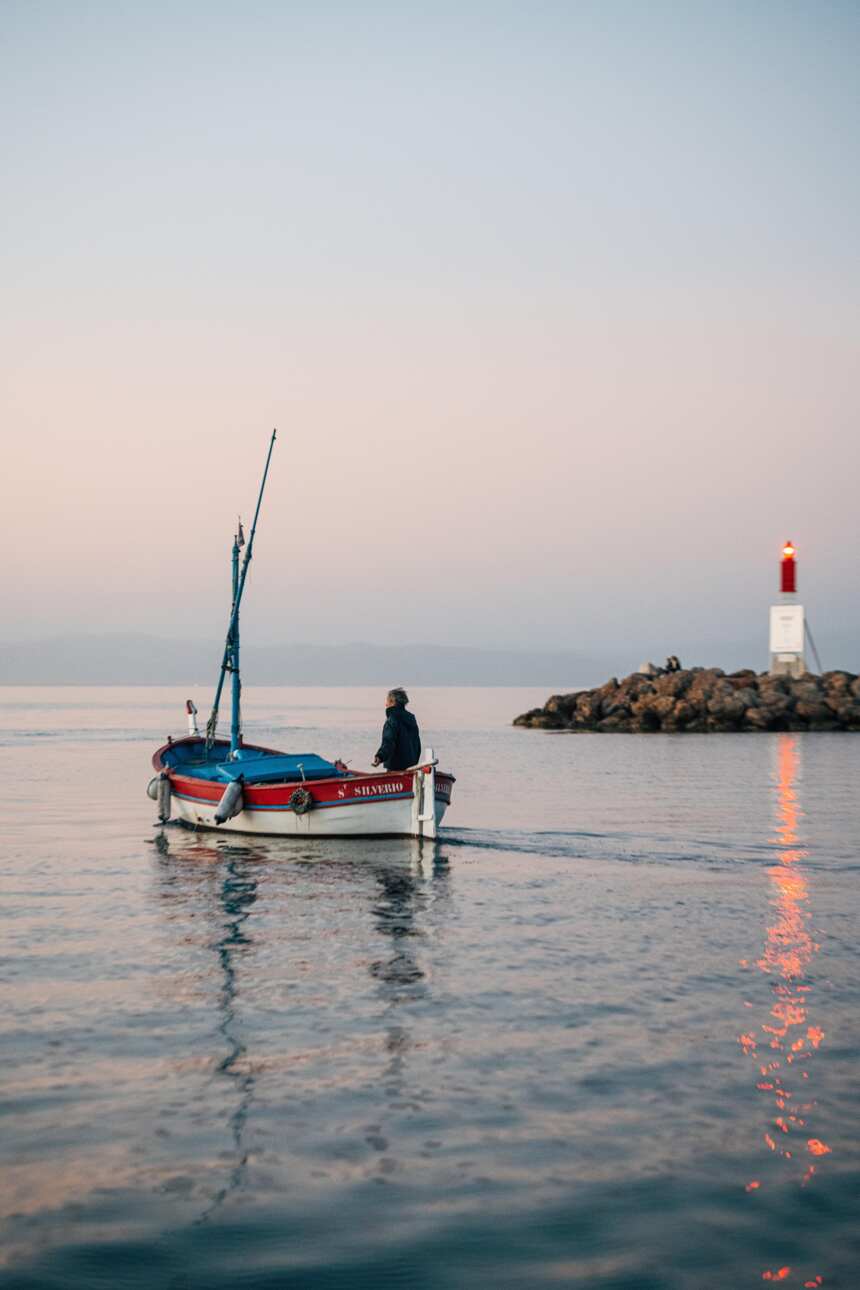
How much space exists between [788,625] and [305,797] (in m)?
66.4

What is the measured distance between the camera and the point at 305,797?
853 inches

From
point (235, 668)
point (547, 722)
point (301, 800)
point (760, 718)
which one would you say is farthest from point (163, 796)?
point (547, 722)

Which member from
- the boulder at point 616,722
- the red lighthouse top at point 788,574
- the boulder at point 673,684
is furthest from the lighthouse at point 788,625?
the boulder at point 616,722

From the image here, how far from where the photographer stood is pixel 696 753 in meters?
55.8

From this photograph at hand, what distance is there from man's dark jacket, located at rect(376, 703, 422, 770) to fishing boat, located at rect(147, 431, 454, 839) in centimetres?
25

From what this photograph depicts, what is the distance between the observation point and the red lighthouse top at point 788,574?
81.8 meters

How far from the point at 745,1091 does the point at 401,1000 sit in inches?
139

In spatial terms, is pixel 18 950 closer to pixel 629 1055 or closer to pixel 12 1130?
pixel 12 1130

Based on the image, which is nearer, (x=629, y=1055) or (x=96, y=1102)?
(x=96, y=1102)

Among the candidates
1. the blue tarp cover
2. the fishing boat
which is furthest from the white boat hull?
the blue tarp cover

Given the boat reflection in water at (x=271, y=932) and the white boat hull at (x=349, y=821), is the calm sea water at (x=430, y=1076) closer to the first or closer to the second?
the boat reflection in water at (x=271, y=932)

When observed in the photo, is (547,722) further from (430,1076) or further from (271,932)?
(430,1076)

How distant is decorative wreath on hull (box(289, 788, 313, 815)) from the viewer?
71.1 feet

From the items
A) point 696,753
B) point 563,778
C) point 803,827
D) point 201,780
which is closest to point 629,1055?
point 201,780
